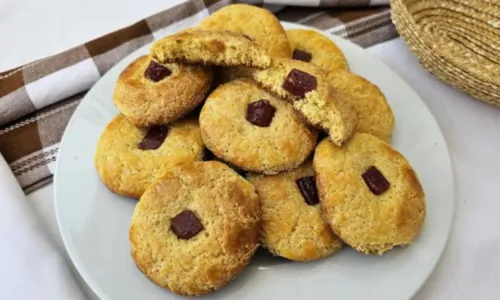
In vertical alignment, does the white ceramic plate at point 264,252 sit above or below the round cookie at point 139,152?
below

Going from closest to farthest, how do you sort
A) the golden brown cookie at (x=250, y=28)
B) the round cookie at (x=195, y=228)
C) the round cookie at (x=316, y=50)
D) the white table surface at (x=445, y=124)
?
1. the round cookie at (x=195, y=228)
2. the white table surface at (x=445, y=124)
3. the golden brown cookie at (x=250, y=28)
4. the round cookie at (x=316, y=50)

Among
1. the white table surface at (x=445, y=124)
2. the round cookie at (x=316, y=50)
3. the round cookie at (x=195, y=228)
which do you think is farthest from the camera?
the round cookie at (x=316, y=50)

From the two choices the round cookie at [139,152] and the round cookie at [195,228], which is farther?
the round cookie at [139,152]

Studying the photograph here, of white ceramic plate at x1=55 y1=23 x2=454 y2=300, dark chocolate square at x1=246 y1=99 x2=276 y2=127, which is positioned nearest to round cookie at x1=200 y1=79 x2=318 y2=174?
dark chocolate square at x1=246 y1=99 x2=276 y2=127

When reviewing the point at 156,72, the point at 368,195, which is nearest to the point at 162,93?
the point at 156,72

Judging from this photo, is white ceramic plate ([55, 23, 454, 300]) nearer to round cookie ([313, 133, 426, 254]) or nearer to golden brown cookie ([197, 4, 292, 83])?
round cookie ([313, 133, 426, 254])

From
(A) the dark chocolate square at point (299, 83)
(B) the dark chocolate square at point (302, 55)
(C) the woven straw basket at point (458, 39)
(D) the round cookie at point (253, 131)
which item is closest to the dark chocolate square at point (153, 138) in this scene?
(D) the round cookie at point (253, 131)

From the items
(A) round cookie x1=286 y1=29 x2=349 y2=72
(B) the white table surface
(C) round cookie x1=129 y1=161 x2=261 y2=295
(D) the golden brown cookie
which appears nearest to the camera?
(C) round cookie x1=129 y1=161 x2=261 y2=295

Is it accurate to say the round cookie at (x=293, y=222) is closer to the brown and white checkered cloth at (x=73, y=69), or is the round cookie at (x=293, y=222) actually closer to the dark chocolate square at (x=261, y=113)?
the dark chocolate square at (x=261, y=113)
